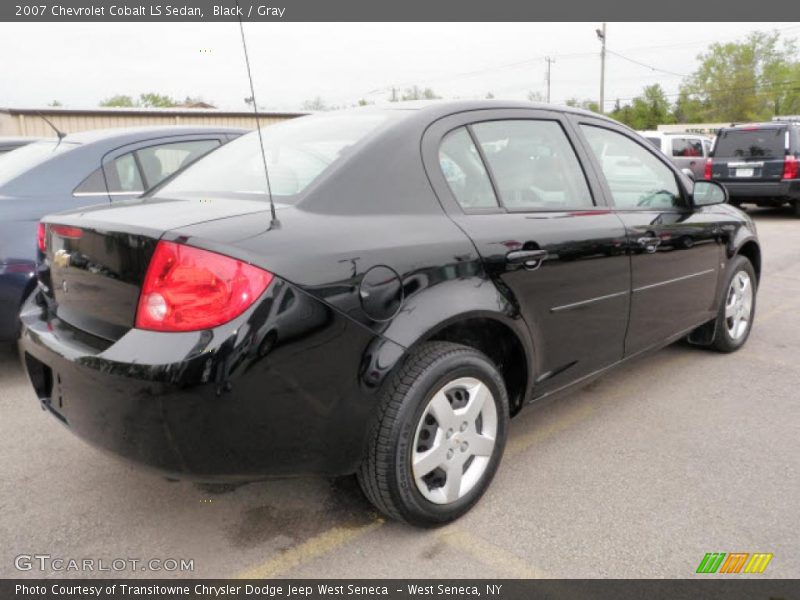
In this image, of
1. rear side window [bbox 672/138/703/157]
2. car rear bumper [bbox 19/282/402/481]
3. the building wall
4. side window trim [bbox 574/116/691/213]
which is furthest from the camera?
the building wall

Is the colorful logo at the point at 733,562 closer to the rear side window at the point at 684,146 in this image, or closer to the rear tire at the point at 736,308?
the rear tire at the point at 736,308

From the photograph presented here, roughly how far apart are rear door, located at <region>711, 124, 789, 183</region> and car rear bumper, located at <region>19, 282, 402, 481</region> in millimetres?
12439

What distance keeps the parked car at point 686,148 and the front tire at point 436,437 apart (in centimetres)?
1580

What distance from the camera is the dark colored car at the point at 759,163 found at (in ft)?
40.0

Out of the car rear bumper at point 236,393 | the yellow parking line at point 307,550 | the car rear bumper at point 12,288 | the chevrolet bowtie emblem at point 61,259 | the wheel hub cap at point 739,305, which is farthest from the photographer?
the wheel hub cap at point 739,305

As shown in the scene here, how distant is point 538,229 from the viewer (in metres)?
2.74

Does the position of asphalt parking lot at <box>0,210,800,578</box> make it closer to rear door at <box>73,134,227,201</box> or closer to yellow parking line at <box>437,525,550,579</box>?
yellow parking line at <box>437,525,550,579</box>

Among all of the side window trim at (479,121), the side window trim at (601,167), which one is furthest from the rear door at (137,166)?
the side window trim at (601,167)

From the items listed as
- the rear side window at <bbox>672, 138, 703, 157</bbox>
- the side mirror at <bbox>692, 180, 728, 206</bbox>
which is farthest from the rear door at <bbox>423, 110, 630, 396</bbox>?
the rear side window at <bbox>672, 138, 703, 157</bbox>

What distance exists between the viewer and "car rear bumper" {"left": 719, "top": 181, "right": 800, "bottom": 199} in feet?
40.1

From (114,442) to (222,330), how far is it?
52cm

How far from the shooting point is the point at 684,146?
A: 17.1 metres

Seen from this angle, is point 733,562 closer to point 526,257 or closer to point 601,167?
point 526,257
